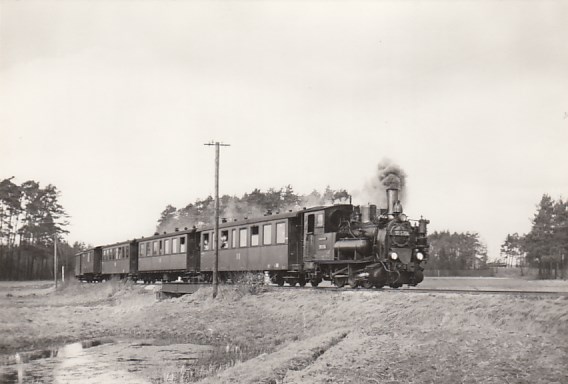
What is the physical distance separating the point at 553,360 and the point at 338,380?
367 centimetres

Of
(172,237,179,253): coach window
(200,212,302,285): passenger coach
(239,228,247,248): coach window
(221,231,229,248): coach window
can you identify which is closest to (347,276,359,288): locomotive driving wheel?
(200,212,302,285): passenger coach

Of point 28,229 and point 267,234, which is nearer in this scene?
point 267,234

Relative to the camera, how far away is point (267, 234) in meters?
24.0

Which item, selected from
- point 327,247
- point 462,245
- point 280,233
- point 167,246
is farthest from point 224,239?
point 462,245

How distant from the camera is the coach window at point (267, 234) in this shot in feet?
78.0

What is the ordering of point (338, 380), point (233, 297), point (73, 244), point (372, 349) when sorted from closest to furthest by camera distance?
point (338, 380) → point (372, 349) → point (233, 297) → point (73, 244)

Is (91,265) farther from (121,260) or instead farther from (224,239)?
(224,239)

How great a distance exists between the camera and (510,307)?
12.5 m

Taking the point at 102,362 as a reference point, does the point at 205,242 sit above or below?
above

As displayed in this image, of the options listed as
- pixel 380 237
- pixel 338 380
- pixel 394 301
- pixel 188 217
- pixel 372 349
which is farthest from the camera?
pixel 188 217

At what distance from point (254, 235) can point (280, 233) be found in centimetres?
236

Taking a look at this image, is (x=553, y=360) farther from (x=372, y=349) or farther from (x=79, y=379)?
(x=79, y=379)

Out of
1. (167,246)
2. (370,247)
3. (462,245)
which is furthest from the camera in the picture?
(462,245)

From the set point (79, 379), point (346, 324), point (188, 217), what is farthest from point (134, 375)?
point (188, 217)
